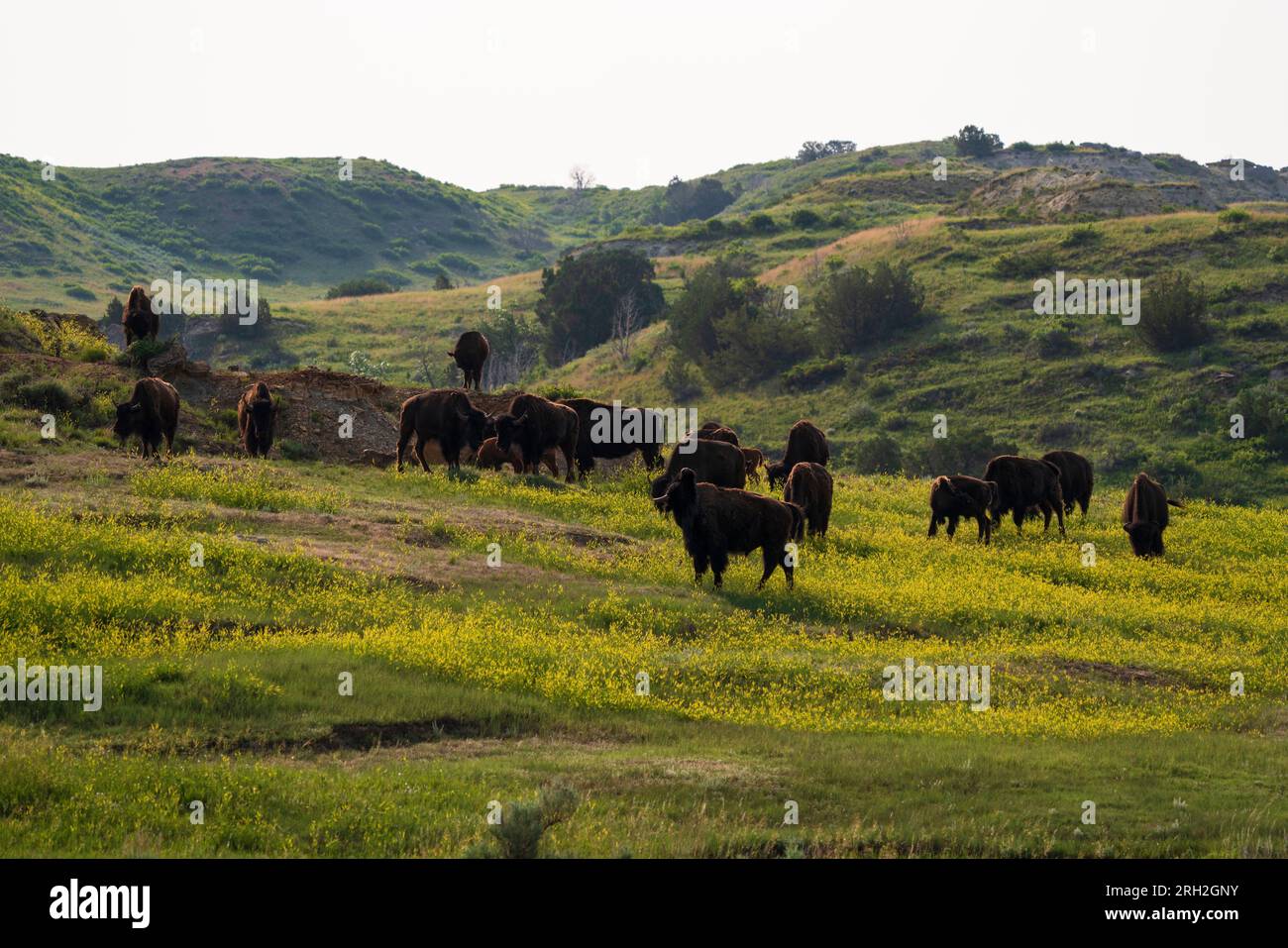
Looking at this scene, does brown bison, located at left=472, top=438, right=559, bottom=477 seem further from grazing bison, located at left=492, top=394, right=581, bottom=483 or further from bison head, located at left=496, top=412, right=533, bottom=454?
bison head, located at left=496, top=412, right=533, bottom=454

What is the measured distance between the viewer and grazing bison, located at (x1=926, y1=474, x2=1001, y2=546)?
96.4 ft

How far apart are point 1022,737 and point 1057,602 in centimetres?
888

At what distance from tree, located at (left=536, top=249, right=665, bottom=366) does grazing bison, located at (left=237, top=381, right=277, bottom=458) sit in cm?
5583

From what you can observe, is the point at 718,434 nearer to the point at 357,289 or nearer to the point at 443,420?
the point at 443,420

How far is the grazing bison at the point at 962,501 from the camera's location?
1157 inches

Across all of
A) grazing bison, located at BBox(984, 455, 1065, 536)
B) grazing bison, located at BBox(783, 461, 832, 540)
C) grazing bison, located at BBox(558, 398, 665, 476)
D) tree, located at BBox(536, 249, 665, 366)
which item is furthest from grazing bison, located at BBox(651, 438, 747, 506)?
tree, located at BBox(536, 249, 665, 366)

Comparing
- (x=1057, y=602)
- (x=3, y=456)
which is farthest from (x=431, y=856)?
(x=3, y=456)

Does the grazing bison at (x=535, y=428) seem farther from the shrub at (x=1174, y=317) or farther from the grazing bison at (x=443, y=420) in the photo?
the shrub at (x=1174, y=317)

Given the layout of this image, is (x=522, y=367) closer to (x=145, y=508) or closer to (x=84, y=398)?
(x=84, y=398)

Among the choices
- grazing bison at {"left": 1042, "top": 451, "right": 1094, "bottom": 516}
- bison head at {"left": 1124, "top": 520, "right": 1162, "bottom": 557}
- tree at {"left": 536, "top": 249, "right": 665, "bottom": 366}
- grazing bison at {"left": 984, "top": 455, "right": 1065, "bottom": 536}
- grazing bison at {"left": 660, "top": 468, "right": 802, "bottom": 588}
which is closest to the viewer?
grazing bison at {"left": 660, "top": 468, "right": 802, "bottom": 588}

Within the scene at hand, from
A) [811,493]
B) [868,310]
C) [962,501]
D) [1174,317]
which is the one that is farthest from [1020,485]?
[868,310]

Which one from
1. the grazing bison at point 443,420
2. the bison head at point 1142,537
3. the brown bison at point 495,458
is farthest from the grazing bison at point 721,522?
the bison head at point 1142,537

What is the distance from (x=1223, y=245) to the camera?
237 feet

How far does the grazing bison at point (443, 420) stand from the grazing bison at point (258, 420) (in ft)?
9.62
